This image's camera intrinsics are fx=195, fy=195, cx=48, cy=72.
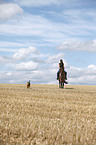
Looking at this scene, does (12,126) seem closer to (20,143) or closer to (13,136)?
(13,136)

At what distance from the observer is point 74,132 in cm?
569

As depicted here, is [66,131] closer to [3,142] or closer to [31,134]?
[31,134]

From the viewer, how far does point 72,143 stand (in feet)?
16.3

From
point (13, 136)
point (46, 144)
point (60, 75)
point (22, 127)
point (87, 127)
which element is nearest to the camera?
point (46, 144)

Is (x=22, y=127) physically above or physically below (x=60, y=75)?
below

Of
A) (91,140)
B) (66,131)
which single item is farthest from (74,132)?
(91,140)

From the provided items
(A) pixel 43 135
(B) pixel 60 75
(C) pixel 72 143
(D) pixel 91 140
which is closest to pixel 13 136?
(A) pixel 43 135

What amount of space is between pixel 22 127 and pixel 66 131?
1326 millimetres

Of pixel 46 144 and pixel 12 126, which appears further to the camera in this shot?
pixel 12 126

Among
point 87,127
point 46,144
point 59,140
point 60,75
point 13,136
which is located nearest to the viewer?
point 46,144

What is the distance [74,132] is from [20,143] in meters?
1.64

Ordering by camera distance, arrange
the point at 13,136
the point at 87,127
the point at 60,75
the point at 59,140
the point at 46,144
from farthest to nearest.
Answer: the point at 60,75, the point at 87,127, the point at 13,136, the point at 59,140, the point at 46,144

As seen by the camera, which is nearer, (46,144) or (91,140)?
(46,144)

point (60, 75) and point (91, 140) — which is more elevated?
point (60, 75)
